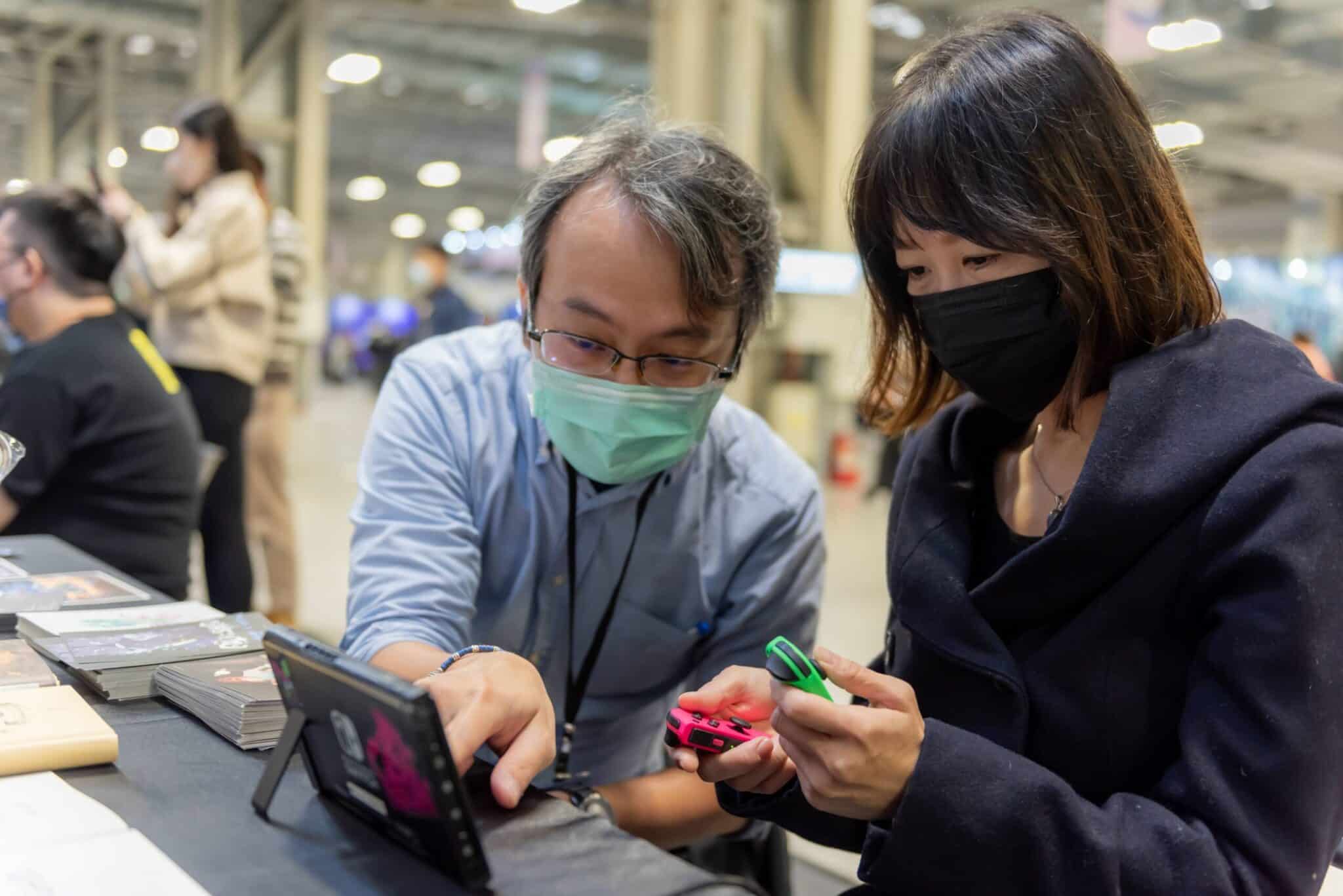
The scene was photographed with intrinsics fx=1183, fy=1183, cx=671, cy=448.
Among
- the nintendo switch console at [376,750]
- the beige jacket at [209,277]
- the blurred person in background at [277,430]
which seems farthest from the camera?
the blurred person in background at [277,430]

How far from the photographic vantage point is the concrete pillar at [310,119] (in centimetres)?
988

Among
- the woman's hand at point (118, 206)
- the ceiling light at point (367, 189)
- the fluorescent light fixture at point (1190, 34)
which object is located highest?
the ceiling light at point (367, 189)

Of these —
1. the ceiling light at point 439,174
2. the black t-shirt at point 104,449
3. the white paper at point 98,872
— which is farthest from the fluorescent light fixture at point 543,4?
the ceiling light at point 439,174

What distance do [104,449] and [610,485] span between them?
5.09 ft

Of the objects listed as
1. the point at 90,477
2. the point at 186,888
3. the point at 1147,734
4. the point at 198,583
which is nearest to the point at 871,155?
the point at 1147,734

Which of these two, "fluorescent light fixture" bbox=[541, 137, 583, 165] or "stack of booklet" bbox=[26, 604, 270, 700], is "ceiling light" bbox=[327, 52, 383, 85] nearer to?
"fluorescent light fixture" bbox=[541, 137, 583, 165]

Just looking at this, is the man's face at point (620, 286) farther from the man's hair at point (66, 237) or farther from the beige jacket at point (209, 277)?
the beige jacket at point (209, 277)

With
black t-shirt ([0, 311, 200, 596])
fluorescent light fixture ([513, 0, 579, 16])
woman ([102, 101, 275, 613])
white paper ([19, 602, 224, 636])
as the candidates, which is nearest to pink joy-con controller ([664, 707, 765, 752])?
white paper ([19, 602, 224, 636])

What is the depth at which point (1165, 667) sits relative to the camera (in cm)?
100

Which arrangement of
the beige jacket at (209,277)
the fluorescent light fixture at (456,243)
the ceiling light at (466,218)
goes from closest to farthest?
the beige jacket at (209,277)
the fluorescent light fixture at (456,243)
the ceiling light at (466,218)

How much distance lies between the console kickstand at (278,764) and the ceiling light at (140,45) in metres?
12.7

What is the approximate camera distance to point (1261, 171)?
41.3 ft

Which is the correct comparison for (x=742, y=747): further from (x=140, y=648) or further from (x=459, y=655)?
(x=140, y=648)

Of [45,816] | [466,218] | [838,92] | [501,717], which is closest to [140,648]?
[45,816]
